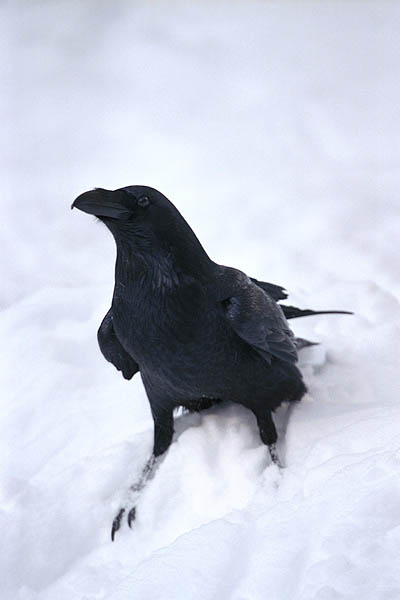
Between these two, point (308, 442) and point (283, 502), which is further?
point (308, 442)

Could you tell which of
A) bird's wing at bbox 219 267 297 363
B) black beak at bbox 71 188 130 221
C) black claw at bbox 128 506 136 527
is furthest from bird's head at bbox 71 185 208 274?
black claw at bbox 128 506 136 527

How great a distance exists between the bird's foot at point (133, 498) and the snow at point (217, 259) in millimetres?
36

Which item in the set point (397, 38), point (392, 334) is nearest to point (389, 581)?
point (392, 334)

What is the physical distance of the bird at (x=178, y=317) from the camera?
10.1 ft

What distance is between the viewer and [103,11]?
7.47 m

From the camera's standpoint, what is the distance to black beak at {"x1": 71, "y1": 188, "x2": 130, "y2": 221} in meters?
2.95

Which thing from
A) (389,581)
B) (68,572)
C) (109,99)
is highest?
(109,99)

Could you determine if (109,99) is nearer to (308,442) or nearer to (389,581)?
(308,442)

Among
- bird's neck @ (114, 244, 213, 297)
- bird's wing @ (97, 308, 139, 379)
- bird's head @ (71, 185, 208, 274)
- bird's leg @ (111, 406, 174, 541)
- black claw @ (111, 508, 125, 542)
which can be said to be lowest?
black claw @ (111, 508, 125, 542)

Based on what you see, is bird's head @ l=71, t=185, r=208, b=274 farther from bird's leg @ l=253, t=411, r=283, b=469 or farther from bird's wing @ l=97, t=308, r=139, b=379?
bird's leg @ l=253, t=411, r=283, b=469

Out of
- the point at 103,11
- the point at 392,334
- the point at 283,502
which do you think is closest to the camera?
the point at 283,502

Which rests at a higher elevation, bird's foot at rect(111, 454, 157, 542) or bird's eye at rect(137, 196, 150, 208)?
bird's eye at rect(137, 196, 150, 208)

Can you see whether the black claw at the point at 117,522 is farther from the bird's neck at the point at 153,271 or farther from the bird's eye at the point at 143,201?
the bird's eye at the point at 143,201

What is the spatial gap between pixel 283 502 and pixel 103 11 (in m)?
6.04
